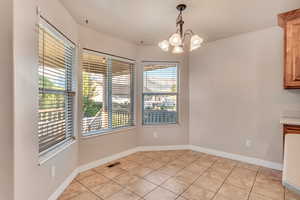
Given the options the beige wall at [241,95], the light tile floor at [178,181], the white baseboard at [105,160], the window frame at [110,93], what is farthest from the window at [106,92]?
the beige wall at [241,95]

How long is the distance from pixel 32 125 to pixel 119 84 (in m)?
1.90

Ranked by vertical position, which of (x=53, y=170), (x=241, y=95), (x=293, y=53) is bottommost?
(x=53, y=170)

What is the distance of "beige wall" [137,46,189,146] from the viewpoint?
3.56 m

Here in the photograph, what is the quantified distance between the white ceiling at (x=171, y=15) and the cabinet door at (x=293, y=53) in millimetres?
262

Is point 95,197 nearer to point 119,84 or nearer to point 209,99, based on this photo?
point 119,84

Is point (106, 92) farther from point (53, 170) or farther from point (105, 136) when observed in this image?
point (53, 170)

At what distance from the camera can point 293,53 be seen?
218 cm

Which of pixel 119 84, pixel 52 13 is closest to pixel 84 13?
pixel 52 13

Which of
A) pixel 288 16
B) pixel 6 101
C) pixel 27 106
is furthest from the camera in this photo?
pixel 288 16

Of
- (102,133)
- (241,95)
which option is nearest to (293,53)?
(241,95)

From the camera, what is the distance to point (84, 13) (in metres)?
2.24

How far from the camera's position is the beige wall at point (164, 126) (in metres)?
3.56

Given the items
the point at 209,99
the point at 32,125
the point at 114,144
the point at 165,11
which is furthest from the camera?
the point at 209,99

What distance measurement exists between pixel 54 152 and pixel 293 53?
3527 millimetres
